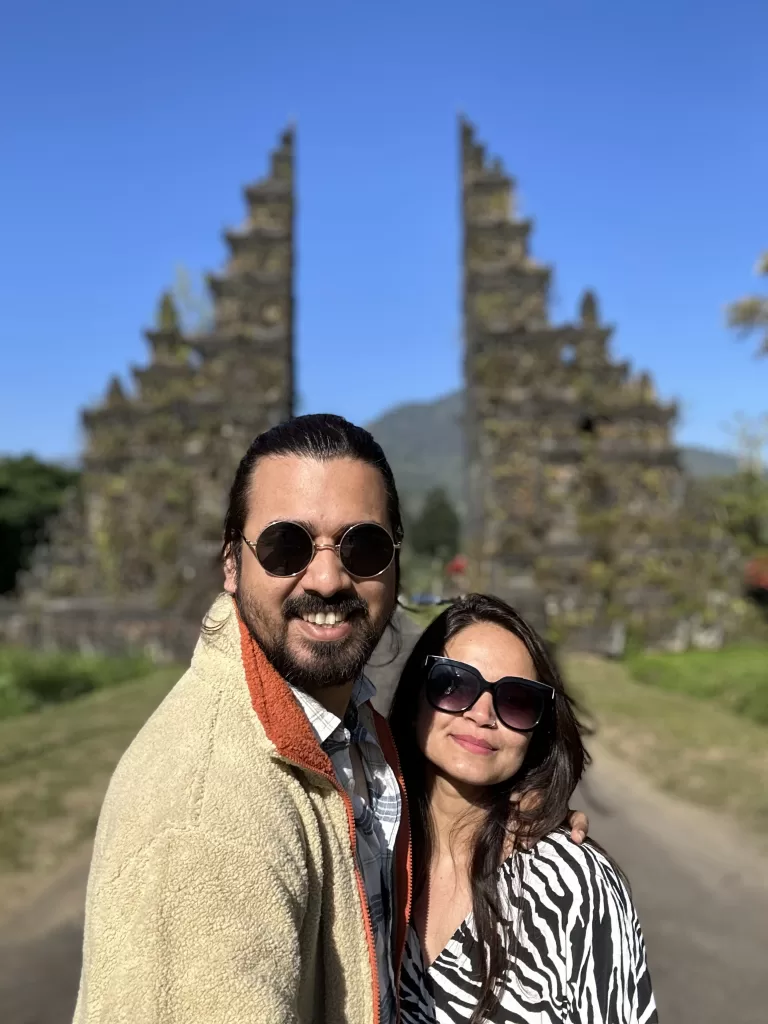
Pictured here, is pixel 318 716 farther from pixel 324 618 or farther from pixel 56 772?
pixel 56 772

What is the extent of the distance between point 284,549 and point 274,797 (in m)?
0.45

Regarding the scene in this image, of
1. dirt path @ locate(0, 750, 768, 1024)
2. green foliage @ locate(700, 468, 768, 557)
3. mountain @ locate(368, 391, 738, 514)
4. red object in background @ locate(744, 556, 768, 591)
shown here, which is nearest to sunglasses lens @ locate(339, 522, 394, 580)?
dirt path @ locate(0, 750, 768, 1024)

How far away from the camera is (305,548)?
4.99 feet

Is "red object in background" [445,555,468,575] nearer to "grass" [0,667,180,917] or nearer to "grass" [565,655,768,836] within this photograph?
"grass" [565,655,768,836]

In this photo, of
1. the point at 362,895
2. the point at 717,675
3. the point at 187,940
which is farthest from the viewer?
the point at 717,675

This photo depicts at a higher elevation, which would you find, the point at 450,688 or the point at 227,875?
the point at 450,688

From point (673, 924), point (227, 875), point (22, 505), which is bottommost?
point (673, 924)

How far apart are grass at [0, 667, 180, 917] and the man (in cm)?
476

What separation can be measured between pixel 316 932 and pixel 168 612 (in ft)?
48.6

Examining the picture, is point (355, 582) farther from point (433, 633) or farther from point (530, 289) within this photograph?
point (530, 289)

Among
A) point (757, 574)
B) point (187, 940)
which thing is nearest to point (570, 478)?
point (757, 574)

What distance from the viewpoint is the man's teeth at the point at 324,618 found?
59.7 inches

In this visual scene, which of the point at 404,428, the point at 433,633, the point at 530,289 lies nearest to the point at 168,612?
the point at 530,289

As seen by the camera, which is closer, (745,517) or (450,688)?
(450,688)
